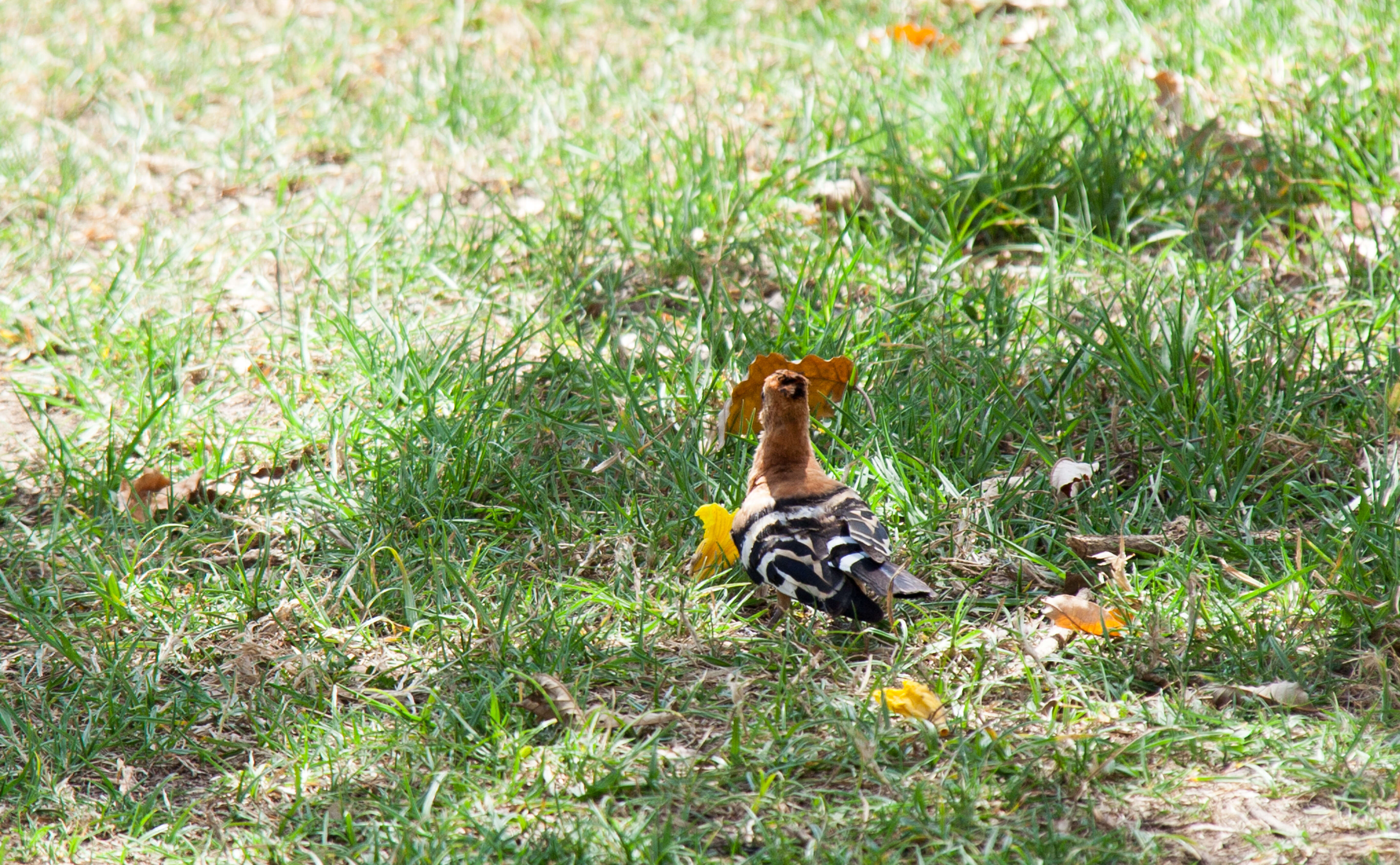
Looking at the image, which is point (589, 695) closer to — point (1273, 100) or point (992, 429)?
point (992, 429)

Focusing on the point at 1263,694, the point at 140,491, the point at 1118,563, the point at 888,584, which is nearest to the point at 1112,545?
the point at 1118,563

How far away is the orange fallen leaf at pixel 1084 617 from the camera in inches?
117

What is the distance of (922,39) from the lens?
630 centimetres

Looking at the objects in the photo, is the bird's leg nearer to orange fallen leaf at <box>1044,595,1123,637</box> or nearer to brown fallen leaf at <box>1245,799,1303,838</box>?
orange fallen leaf at <box>1044,595,1123,637</box>

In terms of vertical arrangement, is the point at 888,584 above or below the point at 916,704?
above

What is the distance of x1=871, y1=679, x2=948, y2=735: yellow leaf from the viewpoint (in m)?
2.72

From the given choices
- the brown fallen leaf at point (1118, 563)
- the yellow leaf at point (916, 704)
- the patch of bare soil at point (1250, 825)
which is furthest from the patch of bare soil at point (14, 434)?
the patch of bare soil at point (1250, 825)

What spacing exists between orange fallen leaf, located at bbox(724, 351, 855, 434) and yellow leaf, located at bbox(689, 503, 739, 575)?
0.38m

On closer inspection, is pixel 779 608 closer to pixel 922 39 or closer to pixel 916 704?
pixel 916 704

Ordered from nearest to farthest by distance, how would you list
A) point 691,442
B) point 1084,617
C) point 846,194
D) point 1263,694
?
point 1263,694
point 1084,617
point 691,442
point 846,194

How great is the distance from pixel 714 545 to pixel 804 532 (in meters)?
0.37

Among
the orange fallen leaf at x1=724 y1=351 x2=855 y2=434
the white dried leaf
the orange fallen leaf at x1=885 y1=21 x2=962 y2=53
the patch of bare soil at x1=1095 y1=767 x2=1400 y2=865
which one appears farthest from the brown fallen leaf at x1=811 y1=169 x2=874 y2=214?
the patch of bare soil at x1=1095 y1=767 x2=1400 y2=865

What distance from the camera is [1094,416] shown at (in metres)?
3.69

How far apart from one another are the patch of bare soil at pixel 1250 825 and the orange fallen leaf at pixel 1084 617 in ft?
1.69
